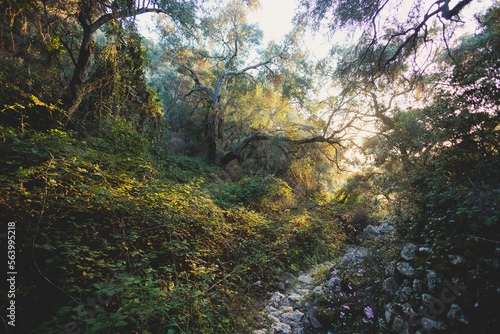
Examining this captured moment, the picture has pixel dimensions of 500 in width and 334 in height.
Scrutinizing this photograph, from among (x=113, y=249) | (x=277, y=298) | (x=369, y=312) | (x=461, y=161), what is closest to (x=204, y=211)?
(x=113, y=249)

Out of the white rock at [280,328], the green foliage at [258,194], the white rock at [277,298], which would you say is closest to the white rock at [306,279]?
the white rock at [277,298]

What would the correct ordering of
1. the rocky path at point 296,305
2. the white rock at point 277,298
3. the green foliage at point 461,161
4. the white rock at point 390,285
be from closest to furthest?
the green foliage at point 461,161
the white rock at point 390,285
the rocky path at point 296,305
the white rock at point 277,298

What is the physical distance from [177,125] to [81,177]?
15.5 metres

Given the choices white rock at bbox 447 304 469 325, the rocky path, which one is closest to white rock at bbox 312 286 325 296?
the rocky path

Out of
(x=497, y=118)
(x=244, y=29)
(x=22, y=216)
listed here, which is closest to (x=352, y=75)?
(x=497, y=118)

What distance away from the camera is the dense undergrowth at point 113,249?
162 centimetres

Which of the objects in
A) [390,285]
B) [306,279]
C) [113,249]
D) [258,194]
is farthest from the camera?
[258,194]

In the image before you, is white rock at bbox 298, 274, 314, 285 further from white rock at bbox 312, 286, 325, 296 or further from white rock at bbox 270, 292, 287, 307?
white rock at bbox 270, 292, 287, 307

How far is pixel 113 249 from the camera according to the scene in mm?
2209

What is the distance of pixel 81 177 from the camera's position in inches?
98.0

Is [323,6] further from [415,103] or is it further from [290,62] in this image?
[290,62]

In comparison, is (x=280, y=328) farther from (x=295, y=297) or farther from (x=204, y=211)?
(x=204, y=211)

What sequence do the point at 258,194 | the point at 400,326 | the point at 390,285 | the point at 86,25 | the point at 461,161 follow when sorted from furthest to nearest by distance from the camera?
1. the point at 258,194
2. the point at 86,25
3. the point at 461,161
4. the point at 390,285
5. the point at 400,326

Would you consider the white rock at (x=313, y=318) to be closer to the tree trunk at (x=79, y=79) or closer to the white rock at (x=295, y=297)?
the white rock at (x=295, y=297)
